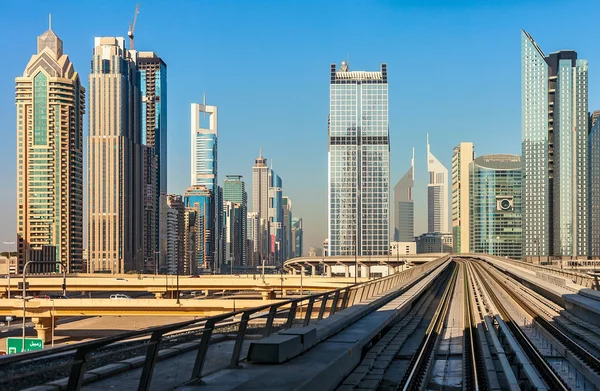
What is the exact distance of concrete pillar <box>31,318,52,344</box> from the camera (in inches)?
2767

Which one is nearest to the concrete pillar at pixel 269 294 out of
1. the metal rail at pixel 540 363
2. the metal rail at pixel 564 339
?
the metal rail at pixel 564 339

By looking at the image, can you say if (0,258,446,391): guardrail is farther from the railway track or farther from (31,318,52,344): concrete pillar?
(31,318,52,344): concrete pillar

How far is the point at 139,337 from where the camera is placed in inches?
304

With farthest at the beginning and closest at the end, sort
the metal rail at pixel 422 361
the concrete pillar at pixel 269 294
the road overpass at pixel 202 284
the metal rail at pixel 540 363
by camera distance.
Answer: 1. the concrete pillar at pixel 269 294
2. the road overpass at pixel 202 284
3. the metal rail at pixel 540 363
4. the metal rail at pixel 422 361

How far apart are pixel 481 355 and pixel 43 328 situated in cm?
6162

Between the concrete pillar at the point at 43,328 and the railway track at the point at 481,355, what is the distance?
4815 centimetres

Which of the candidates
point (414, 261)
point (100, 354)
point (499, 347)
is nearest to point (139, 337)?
point (100, 354)

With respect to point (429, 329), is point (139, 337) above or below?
above

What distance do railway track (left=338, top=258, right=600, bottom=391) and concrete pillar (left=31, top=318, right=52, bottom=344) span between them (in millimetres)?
48152

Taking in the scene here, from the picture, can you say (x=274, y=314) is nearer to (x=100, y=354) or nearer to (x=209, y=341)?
(x=209, y=341)

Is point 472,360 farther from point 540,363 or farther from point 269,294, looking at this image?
point 269,294

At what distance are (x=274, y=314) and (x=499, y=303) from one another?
3247cm

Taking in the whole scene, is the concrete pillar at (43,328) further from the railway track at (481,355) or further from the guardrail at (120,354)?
the guardrail at (120,354)

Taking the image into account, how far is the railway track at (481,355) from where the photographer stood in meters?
14.8
